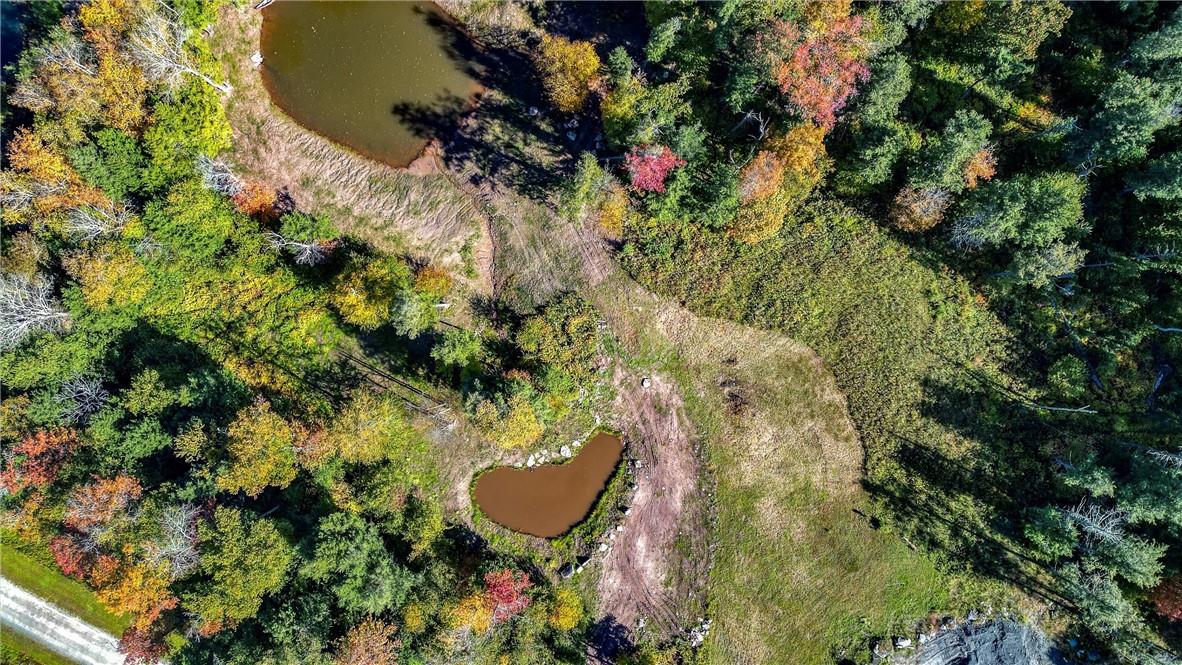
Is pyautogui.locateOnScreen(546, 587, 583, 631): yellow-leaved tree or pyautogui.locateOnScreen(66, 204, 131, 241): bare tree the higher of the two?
pyautogui.locateOnScreen(66, 204, 131, 241): bare tree

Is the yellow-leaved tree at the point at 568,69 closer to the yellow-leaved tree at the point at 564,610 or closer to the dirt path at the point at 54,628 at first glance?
the yellow-leaved tree at the point at 564,610

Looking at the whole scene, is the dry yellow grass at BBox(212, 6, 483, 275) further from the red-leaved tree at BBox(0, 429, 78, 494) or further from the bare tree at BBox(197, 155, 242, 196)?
the red-leaved tree at BBox(0, 429, 78, 494)

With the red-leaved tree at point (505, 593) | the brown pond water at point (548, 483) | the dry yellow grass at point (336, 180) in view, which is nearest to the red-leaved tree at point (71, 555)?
the brown pond water at point (548, 483)

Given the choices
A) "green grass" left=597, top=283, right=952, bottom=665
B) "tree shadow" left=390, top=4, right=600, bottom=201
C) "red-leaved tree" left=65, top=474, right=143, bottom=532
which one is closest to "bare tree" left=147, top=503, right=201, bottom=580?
"red-leaved tree" left=65, top=474, right=143, bottom=532

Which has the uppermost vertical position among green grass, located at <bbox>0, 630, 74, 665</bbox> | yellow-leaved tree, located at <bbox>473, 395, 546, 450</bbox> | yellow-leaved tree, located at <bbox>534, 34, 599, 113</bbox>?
yellow-leaved tree, located at <bbox>534, 34, 599, 113</bbox>

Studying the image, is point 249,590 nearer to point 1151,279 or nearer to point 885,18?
point 885,18
